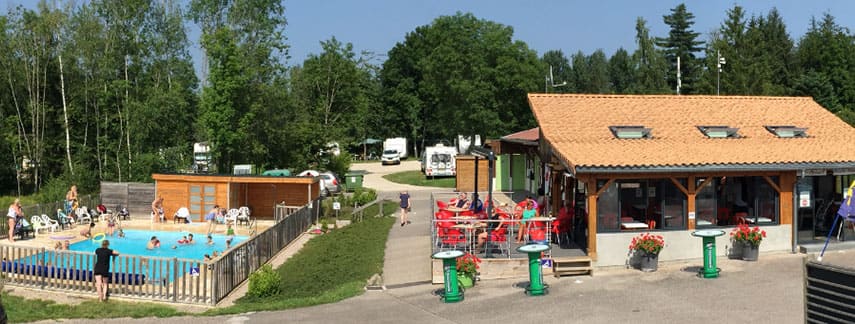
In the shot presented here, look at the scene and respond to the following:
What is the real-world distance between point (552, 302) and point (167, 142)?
2971 centimetres

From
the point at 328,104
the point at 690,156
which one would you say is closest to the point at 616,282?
the point at 690,156

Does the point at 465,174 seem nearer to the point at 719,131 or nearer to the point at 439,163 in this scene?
the point at 439,163

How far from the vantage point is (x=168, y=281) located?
49.2ft

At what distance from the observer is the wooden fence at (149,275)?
14.8m

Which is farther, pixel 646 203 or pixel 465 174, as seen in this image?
pixel 465 174

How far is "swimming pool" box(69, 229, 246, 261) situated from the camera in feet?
76.8

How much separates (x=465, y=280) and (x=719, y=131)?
8831mm

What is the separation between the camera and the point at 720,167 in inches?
647

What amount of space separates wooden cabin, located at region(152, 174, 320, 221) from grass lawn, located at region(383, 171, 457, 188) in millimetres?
12346

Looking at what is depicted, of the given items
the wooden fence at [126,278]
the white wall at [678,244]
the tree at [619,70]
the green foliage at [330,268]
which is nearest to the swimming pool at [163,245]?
the green foliage at [330,268]

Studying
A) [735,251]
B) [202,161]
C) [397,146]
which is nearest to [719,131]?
[735,251]

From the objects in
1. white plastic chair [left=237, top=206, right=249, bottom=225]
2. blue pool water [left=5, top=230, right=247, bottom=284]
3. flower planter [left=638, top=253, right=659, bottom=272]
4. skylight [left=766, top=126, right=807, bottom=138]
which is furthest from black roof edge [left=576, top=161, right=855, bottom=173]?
white plastic chair [left=237, top=206, right=249, bottom=225]

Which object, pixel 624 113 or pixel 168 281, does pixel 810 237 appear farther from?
pixel 168 281

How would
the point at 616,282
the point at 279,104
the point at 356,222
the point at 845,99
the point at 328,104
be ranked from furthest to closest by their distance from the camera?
1. the point at 845,99
2. the point at 328,104
3. the point at 279,104
4. the point at 356,222
5. the point at 616,282
